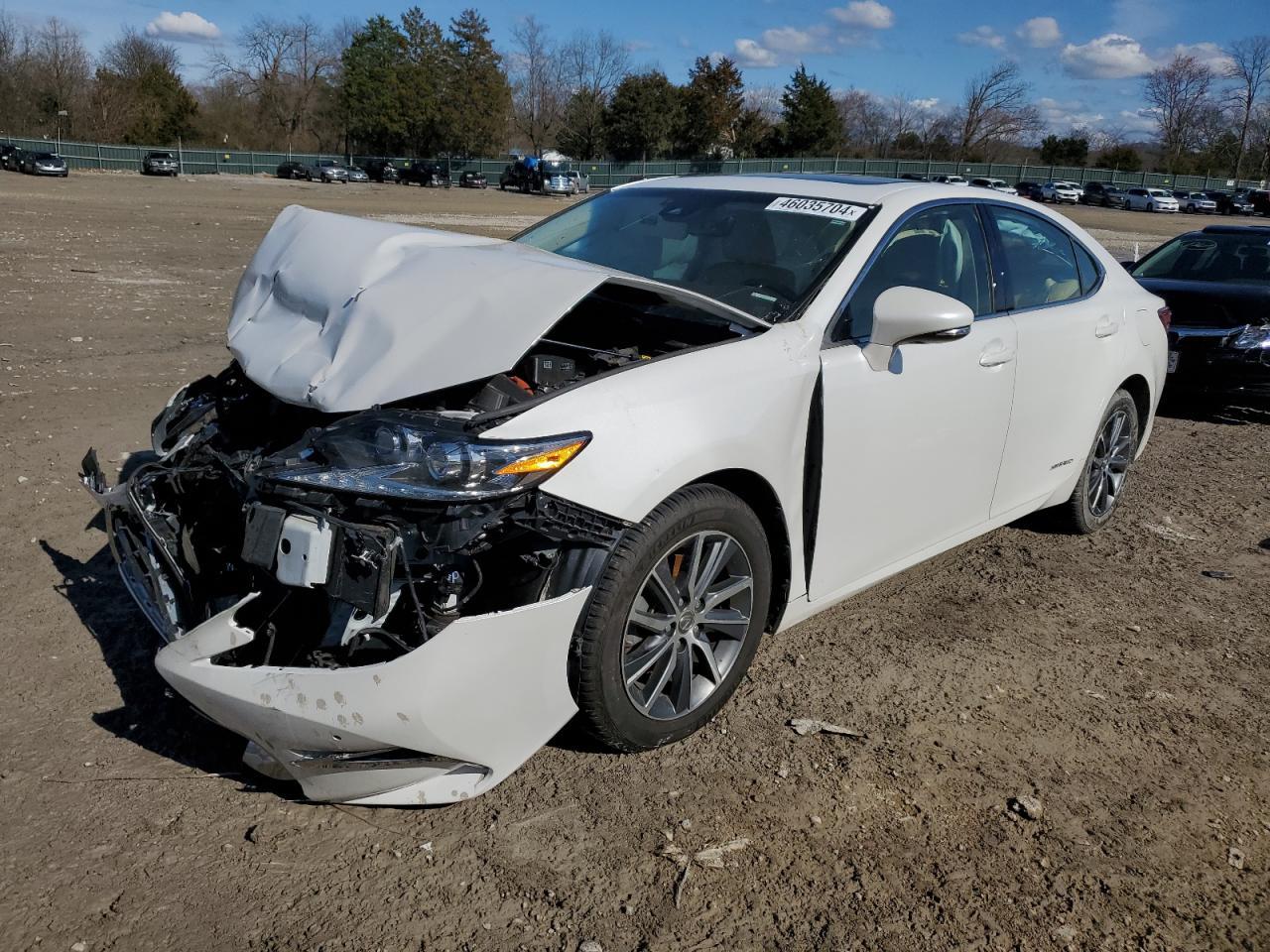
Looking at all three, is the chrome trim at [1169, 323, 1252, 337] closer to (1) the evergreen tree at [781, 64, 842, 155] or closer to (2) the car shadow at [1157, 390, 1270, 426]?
(2) the car shadow at [1157, 390, 1270, 426]

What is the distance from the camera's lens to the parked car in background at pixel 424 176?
63562mm

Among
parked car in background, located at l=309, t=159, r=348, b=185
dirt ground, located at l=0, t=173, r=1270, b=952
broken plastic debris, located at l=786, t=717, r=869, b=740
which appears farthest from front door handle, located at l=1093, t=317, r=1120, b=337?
parked car in background, located at l=309, t=159, r=348, b=185

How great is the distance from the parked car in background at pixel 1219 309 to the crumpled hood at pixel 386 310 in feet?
21.7

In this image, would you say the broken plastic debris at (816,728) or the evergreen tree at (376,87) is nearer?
the broken plastic debris at (816,728)

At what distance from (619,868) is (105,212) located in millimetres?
27487

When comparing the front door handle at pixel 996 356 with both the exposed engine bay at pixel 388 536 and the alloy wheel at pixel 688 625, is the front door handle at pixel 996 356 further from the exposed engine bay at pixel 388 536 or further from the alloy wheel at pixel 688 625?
the exposed engine bay at pixel 388 536

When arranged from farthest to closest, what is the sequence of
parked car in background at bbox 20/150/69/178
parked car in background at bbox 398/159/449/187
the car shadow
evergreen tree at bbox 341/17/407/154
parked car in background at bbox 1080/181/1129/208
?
1. evergreen tree at bbox 341/17/407/154
2. parked car in background at bbox 398/159/449/187
3. parked car in background at bbox 1080/181/1129/208
4. parked car in background at bbox 20/150/69/178
5. the car shadow

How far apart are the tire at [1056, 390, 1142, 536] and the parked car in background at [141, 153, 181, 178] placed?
6236 centimetres

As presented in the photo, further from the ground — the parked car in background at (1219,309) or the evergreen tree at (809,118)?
the evergreen tree at (809,118)

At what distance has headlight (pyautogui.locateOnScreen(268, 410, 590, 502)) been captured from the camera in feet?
8.25

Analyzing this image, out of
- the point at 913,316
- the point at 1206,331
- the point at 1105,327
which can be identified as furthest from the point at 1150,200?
the point at 913,316

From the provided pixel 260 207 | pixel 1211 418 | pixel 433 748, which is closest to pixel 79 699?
pixel 433 748

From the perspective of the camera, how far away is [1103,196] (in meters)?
62.5

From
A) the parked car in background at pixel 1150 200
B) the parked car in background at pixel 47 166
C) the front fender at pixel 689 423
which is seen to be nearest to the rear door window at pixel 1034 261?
the front fender at pixel 689 423
